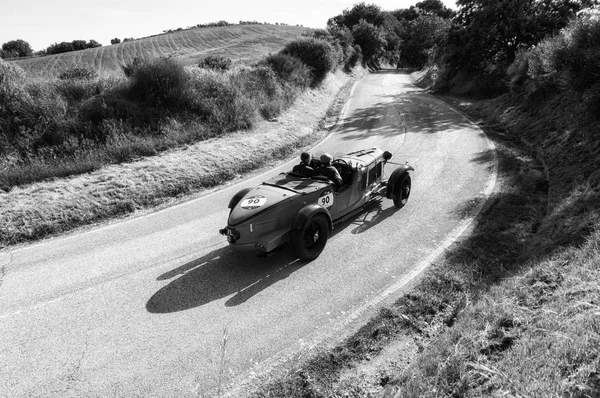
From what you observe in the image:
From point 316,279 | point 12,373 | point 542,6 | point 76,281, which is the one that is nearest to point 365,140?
point 316,279

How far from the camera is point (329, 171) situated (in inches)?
280

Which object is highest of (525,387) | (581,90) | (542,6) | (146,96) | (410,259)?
(542,6)

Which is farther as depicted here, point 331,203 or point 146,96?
point 146,96

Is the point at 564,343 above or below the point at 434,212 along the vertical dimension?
above

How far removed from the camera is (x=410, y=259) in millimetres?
6555

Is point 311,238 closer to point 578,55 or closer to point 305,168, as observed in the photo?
point 305,168

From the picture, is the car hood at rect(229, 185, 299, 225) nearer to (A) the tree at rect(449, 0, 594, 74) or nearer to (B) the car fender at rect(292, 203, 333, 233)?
(B) the car fender at rect(292, 203, 333, 233)

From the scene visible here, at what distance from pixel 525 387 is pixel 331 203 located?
445 centimetres

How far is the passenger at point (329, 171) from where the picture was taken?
7.09m

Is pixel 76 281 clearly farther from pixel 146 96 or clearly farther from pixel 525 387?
pixel 146 96

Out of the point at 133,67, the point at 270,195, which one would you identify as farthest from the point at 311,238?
the point at 133,67

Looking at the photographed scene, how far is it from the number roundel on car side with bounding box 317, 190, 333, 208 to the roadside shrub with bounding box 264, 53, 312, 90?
13973 millimetres

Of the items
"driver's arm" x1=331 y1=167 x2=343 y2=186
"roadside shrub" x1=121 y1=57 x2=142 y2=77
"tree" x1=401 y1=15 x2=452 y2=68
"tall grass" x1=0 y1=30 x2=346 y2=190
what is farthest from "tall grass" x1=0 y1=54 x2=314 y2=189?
"tree" x1=401 y1=15 x2=452 y2=68

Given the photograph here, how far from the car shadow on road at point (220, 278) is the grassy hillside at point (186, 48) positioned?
3653 cm
